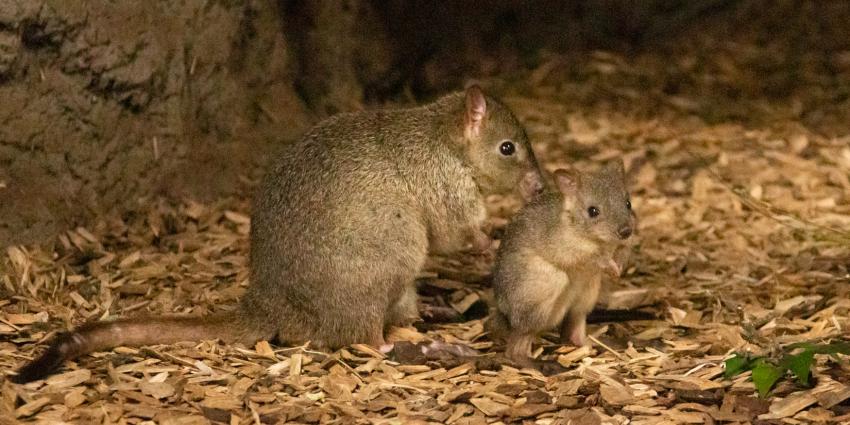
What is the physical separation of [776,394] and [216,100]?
15.0 ft

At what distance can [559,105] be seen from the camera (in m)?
9.98

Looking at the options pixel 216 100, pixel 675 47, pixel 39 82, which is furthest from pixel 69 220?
pixel 675 47

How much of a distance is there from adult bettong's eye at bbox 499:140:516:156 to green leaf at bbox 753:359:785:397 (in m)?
1.95

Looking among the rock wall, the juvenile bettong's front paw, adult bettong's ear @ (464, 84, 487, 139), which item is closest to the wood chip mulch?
the rock wall

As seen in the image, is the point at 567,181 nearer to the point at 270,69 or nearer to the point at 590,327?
the point at 590,327

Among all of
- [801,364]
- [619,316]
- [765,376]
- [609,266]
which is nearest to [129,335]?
[609,266]

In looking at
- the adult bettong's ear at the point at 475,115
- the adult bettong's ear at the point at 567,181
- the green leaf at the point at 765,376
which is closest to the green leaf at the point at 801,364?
the green leaf at the point at 765,376

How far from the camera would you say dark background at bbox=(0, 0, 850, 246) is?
21.4ft

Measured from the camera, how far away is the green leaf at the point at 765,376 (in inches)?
189

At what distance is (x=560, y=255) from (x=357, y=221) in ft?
3.47

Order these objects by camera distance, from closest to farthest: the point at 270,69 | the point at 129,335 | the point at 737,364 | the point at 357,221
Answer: the point at 737,364 < the point at 129,335 < the point at 357,221 < the point at 270,69

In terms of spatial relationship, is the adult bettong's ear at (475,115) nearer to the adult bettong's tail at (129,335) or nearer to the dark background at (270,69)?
the adult bettong's tail at (129,335)

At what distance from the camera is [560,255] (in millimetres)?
5688

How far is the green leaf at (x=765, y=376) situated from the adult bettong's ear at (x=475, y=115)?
6.81ft
